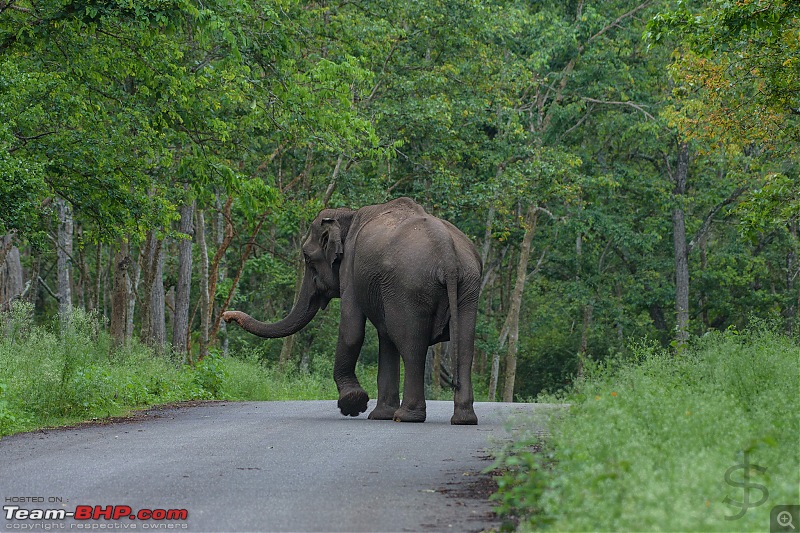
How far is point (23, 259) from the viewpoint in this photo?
45625 mm

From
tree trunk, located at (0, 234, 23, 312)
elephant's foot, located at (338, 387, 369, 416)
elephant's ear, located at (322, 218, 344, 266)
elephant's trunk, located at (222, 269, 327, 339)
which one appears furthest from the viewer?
tree trunk, located at (0, 234, 23, 312)

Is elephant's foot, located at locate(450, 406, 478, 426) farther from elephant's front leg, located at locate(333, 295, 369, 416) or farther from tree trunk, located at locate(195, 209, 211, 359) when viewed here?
tree trunk, located at locate(195, 209, 211, 359)

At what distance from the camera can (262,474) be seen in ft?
30.3

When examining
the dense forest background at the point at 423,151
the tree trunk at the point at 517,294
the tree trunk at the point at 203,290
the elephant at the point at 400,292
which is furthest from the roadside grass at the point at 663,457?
the tree trunk at the point at 517,294

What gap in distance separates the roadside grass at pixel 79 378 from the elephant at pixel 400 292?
2.20 metres

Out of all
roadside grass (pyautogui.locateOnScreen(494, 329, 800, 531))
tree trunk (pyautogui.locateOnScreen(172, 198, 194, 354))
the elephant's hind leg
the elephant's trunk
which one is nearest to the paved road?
roadside grass (pyautogui.locateOnScreen(494, 329, 800, 531))

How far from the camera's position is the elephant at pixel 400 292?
49.1ft

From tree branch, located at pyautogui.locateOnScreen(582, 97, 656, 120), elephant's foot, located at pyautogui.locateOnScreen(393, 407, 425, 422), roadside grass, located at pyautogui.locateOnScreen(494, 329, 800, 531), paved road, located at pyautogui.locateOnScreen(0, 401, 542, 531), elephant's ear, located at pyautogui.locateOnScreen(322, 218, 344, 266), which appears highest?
tree branch, located at pyautogui.locateOnScreen(582, 97, 656, 120)

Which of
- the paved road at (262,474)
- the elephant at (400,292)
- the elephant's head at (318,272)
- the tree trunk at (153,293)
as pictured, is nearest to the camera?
the paved road at (262,474)

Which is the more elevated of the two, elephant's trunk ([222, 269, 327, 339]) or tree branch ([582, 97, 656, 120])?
tree branch ([582, 97, 656, 120])

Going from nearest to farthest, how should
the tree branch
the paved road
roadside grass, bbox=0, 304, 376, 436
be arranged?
1. the paved road
2. roadside grass, bbox=0, 304, 376, 436
3. the tree branch

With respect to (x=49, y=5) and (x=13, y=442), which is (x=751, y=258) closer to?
(x=49, y=5)

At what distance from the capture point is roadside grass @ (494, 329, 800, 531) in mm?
5703

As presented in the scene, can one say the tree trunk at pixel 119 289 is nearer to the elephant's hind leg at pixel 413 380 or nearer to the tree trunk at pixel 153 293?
the tree trunk at pixel 153 293
